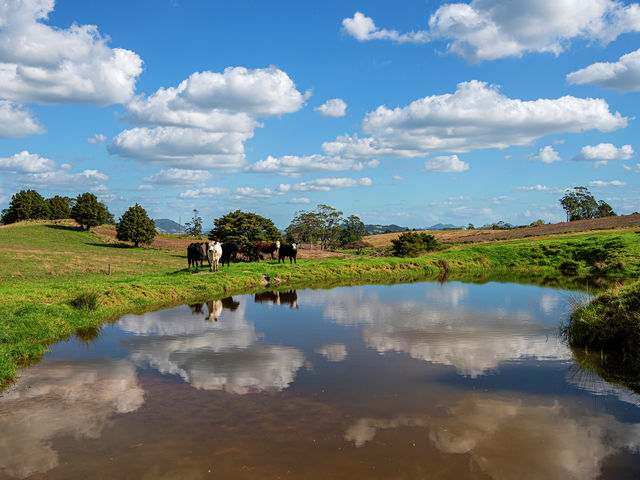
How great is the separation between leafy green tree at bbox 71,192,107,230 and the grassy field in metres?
8.82

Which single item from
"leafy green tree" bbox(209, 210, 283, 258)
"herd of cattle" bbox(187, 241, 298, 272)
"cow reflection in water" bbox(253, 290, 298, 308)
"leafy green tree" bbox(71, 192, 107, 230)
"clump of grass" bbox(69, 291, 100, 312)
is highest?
"leafy green tree" bbox(71, 192, 107, 230)

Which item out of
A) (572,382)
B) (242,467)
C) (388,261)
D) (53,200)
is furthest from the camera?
(53,200)

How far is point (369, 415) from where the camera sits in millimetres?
9211

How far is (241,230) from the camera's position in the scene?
47438 mm

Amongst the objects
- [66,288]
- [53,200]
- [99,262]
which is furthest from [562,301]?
[53,200]

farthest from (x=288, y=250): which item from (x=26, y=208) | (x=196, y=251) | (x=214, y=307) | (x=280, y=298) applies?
(x=26, y=208)

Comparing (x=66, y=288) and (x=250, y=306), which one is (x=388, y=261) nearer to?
(x=250, y=306)

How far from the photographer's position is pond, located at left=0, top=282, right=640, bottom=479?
24.2 ft

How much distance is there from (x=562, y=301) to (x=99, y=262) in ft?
123

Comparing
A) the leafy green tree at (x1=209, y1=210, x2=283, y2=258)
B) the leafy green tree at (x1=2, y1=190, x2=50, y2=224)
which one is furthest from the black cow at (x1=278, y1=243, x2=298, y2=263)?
the leafy green tree at (x1=2, y1=190, x2=50, y2=224)

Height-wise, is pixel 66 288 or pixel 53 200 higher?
pixel 53 200

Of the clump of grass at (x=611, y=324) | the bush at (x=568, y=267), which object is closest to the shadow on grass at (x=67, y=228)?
the bush at (x=568, y=267)

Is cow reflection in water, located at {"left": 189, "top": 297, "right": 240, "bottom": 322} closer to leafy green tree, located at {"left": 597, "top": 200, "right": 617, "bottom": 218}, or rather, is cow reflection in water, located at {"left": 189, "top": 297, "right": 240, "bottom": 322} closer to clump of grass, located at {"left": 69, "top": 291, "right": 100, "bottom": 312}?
clump of grass, located at {"left": 69, "top": 291, "right": 100, "bottom": 312}

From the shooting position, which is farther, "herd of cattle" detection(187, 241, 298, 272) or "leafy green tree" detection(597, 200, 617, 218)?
"leafy green tree" detection(597, 200, 617, 218)
